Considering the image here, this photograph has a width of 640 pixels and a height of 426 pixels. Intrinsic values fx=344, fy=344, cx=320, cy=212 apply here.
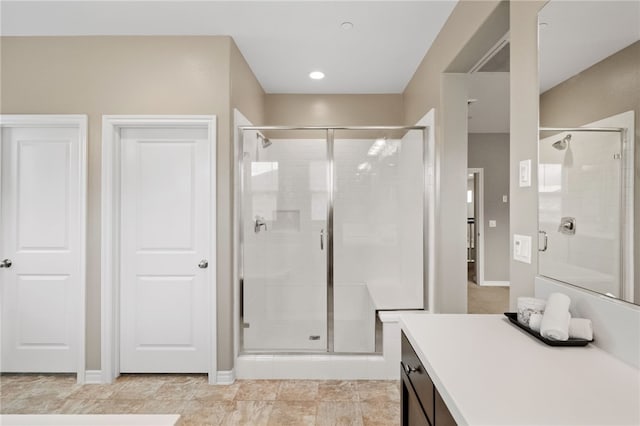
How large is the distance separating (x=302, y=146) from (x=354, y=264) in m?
1.13

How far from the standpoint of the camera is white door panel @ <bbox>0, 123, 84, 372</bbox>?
2.72 m

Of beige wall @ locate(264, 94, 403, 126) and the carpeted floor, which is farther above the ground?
beige wall @ locate(264, 94, 403, 126)

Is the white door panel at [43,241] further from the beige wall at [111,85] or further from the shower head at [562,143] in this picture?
the shower head at [562,143]

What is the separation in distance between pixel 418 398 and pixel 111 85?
2.91 metres

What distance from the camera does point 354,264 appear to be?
3029 mm

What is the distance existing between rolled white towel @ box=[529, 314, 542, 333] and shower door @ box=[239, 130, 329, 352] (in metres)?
1.90

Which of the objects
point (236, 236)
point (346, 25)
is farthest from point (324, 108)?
point (236, 236)

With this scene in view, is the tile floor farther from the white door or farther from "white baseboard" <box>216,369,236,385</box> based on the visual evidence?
the white door

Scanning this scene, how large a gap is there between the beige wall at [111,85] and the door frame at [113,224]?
5 centimetres

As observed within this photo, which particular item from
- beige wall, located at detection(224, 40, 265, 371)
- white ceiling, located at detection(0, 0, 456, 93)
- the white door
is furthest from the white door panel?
beige wall, located at detection(224, 40, 265, 371)

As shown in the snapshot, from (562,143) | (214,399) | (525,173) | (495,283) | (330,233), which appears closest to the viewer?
(562,143)

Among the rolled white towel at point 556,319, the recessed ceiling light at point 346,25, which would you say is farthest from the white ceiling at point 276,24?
the rolled white towel at point 556,319

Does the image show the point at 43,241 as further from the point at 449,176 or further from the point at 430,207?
the point at 449,176

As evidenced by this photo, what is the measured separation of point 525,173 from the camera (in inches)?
59.6
